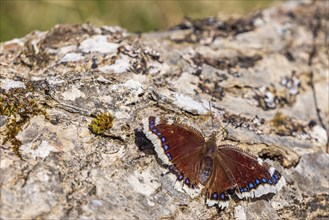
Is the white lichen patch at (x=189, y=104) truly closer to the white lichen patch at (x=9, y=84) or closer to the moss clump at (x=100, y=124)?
the moss clump at (x=100, y=124)

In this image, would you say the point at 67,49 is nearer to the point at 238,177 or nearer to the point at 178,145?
the point at 178,145

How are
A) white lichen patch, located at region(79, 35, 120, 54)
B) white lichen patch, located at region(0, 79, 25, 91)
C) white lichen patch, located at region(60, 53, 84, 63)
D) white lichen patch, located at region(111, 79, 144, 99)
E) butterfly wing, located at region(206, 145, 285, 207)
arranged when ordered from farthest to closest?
1. white lichen patch, located at region(79, 35, 120, 54)
2. white lichen patch, located at region(60, 53, 84, 63)
3. white lichen patch, located at region(111, 79, 144, 99)
4. white lichen patch, located at region(0, 79, 25, 91)
5. butterfly wing, located at region(206, 145, 285, 207)

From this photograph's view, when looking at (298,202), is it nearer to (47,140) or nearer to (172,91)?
(172,91)

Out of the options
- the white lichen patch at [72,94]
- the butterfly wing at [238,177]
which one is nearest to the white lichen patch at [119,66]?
the white lichen patch at [72,94]

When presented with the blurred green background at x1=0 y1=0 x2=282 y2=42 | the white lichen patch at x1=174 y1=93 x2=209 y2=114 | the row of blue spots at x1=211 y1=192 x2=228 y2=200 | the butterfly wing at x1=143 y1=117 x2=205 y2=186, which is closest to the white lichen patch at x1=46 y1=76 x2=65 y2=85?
the butterfly wing at x1=143 y1=117 x2=205 y2=186

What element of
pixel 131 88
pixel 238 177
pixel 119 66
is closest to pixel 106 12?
pixel 119 66

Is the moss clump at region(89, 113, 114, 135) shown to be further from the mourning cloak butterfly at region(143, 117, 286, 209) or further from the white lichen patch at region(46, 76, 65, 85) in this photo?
the white lichen patch at region(46, 76, 65, 85)
